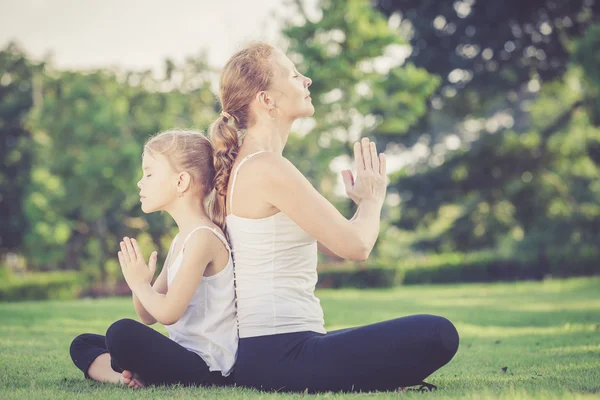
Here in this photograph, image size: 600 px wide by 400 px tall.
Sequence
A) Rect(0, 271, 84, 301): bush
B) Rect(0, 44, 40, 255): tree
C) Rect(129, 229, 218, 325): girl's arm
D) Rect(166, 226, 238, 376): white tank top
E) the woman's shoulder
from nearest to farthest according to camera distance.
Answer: the woman's shoulder, Rect(129, 229, 218, 325): girl's arm, Rect(166, 226, 238, 376): white tank top, Rect(0, 271, 84, 301): bush, Rect(0, 44, 40, 255): tree

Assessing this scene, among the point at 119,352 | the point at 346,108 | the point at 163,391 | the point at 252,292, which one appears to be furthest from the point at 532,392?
the point at 346,108

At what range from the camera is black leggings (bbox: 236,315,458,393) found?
3160 millimetres

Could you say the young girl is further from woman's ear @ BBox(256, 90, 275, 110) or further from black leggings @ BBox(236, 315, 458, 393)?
woman's ear @ BBox(256, 90, 275, 110)

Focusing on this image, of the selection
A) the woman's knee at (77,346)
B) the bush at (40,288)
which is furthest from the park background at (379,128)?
the woman's knee at (77,346)

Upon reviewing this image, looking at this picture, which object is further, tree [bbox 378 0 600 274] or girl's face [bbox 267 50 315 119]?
tree [bbox 378 0 600 274]

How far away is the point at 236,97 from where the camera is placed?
357 centimetres

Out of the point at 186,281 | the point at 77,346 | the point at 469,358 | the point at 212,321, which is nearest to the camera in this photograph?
the point at 186,281

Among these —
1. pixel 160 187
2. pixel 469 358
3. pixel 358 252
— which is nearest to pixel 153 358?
pixel 160 187

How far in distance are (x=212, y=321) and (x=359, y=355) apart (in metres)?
0.75

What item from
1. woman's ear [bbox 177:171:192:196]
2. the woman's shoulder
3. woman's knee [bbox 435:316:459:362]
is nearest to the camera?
woman's knee [bbox 435:316:459:362]

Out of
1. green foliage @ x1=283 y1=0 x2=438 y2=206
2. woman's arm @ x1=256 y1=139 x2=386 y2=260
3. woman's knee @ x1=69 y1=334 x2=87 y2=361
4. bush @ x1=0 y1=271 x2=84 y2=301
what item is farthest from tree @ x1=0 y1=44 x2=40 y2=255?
woman's arm @ x1=256 y1=139 x2=386 y2=260

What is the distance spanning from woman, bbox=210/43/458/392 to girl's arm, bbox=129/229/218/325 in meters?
0.13

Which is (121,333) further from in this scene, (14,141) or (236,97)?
(14,141)

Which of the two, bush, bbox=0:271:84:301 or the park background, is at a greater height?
the park background
